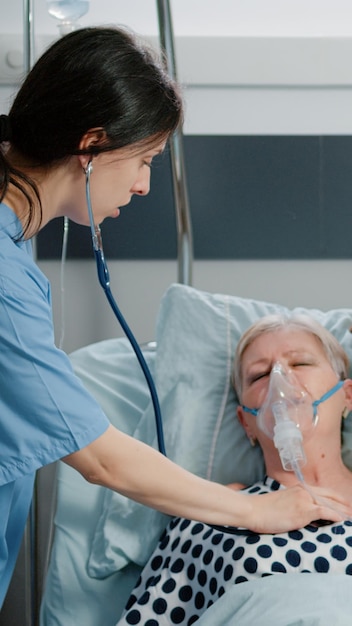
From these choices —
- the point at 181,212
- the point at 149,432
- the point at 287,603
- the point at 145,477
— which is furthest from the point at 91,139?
the point at 181,212

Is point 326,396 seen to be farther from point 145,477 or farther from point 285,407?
point 145,477

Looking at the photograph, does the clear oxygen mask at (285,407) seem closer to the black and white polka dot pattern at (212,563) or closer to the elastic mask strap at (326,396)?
the elastic mask strap at (326,396)

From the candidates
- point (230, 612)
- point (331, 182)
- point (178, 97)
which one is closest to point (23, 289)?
point (178, 97)

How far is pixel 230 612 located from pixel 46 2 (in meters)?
1.92

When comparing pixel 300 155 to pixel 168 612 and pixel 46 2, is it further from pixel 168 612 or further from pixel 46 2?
pixel 168 612

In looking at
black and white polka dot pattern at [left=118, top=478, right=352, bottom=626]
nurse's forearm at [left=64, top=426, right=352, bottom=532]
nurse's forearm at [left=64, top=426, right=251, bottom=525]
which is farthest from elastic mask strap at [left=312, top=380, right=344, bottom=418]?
nurse's forearm at [left=64, top=426, right=251, bottom=525]

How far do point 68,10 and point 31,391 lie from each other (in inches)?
63.2

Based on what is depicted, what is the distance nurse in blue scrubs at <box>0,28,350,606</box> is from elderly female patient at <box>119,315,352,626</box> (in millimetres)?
212

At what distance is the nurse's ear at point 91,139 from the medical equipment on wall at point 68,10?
49.5 inches

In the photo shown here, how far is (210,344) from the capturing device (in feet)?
8.02

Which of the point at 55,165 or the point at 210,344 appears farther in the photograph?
the point at 210,344

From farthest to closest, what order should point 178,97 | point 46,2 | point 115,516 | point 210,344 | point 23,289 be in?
point 46,2 → point 210,344 → point 115,516 → point 178,97 → point 23,289

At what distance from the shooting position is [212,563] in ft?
6.32

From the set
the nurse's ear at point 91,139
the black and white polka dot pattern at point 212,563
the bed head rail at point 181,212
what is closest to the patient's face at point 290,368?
the black and white polka dot pattern at point 212,563
